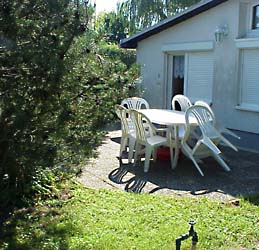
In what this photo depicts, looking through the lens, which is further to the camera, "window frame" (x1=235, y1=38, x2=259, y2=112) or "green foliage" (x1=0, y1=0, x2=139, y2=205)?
"window frame" (x1=235, y1=38, x2=259, y2=112)

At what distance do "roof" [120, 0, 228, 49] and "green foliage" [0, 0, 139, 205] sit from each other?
29.4ft

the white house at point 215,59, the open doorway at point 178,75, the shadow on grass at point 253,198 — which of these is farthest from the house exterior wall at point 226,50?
the shadow on grass at point 253,198

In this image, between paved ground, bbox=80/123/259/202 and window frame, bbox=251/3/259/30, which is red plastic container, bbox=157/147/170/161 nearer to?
paved ground, bbox=80/123/259/202

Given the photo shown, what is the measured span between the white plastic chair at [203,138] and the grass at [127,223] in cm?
163

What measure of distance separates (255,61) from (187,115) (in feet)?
17.4

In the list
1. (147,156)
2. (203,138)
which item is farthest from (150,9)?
(147,156)

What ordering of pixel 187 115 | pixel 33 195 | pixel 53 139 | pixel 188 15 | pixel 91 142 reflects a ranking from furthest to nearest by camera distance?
1. pixel 188 15
2. pixel 187 115
3. pixel 33 195
4. pixel 91 142
5. pixel 53 139

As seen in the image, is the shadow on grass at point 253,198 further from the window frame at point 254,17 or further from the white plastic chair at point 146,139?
the window frame at point 254,17

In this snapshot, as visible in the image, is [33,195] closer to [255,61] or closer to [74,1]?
[74,1]

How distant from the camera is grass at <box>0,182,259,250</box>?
3952 mm

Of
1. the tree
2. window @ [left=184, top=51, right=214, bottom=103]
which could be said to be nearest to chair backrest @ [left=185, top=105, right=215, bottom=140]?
window @ [left=184, top=51, right=214, bottom=103]

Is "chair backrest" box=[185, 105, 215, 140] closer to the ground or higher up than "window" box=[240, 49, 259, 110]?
closer to the ground

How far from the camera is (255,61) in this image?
11.1 meters

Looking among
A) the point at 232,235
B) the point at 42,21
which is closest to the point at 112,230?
the point at 232,235
